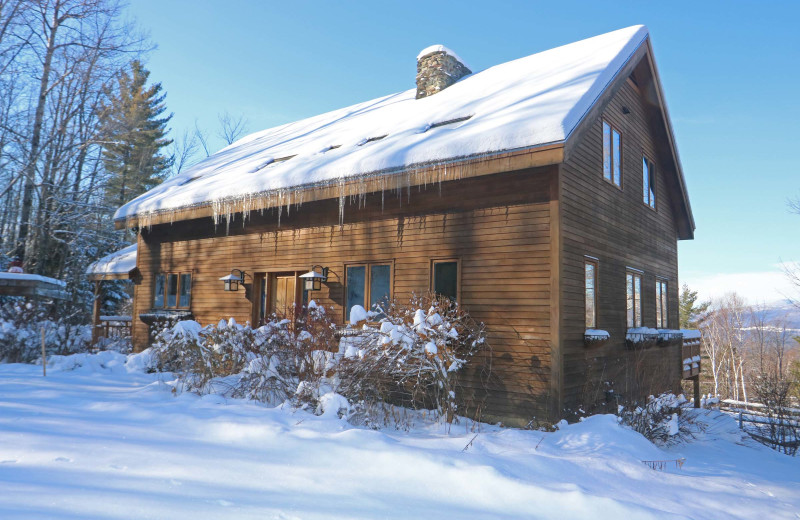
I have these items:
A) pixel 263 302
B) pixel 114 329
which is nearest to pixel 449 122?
pixel 263 302

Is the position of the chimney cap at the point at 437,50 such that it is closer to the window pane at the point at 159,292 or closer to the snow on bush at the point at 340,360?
the snow on bush at the point at 340,360

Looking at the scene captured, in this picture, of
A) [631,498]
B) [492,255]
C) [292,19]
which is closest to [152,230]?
[292,19]

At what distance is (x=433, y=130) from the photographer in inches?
366

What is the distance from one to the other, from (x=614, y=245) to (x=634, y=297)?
1579 millimetres

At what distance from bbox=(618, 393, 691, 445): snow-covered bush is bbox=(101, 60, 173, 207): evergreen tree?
17637 millimetres

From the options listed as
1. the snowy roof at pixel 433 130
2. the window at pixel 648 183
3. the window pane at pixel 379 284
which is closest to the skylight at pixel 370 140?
the snowy roof at pixel 433 130

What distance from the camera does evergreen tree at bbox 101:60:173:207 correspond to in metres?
19.6

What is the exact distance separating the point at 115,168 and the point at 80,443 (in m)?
27.5

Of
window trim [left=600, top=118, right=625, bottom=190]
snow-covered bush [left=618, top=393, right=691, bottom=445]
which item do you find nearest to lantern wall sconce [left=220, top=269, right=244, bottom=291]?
window trim [left=600, top=118, right=625, bottom=190]

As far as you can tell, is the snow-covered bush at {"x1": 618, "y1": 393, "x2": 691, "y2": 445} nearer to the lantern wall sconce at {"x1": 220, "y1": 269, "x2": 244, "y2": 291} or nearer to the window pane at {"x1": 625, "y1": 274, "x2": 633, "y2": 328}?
the window pane at {"x1": 625, "y1": 274, "x2": 633, "y2": 328}

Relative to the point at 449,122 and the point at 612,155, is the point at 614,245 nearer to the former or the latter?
the point at 612,155

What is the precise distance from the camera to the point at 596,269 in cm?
901

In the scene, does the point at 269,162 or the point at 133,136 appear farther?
the point at 133,136

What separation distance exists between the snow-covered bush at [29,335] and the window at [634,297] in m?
11.5
